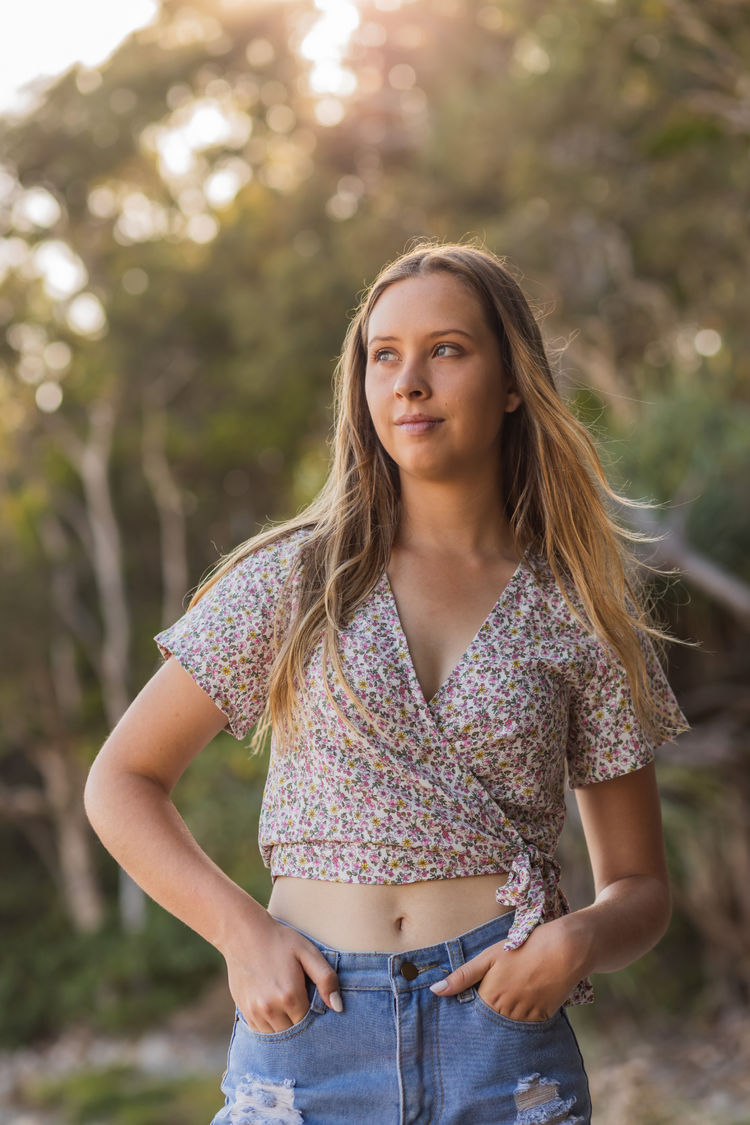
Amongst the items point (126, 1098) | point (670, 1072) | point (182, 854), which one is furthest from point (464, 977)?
point (126, 1098)

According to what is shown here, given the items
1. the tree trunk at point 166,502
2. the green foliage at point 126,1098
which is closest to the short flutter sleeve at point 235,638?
the green foliage at point 126,1098

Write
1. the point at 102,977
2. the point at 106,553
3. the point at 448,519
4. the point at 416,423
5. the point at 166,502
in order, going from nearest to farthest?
the point at 416,423 < the point at 448,519 < the point at 102,977 < the point at 106,553 < the point at 166,502

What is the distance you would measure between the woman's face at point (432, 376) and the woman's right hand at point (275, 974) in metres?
0.72

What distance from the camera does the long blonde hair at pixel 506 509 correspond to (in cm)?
170

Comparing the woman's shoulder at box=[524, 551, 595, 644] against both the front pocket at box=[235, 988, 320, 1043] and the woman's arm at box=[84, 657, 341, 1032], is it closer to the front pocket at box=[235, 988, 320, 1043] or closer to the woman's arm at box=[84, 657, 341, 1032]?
the woman's arm at box=[84, 657, 341, 1032]

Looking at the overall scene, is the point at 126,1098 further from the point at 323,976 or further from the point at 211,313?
the point at 211,313

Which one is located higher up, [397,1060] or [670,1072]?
[397,1060]

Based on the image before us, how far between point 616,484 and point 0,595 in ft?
44.4

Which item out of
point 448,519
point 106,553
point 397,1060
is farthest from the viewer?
point 106,553

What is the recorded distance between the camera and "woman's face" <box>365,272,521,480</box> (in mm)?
1719

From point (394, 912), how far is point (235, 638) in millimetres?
450

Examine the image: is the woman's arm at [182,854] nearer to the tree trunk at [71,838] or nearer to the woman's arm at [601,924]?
the woman's arm at [601,924]

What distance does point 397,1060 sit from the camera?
1492mm

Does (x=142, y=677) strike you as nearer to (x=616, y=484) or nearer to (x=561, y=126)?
(x=561, y=126)
